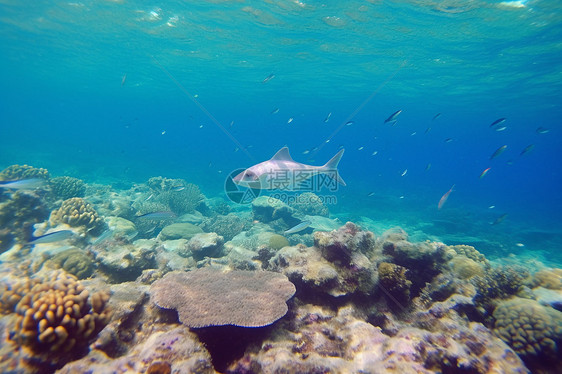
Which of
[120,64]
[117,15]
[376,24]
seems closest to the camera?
[376,24]

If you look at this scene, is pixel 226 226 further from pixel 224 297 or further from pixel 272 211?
pixel 224 297

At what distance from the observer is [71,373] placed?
2303 millimetres

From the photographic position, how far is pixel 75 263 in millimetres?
5473

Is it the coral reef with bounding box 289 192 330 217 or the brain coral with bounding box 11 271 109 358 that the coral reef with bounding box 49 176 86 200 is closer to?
the brain coral with bounding box 11 271 109 358

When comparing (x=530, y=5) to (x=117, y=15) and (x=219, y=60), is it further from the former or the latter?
(x=117, y=15)

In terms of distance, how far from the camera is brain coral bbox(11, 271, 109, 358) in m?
2.44

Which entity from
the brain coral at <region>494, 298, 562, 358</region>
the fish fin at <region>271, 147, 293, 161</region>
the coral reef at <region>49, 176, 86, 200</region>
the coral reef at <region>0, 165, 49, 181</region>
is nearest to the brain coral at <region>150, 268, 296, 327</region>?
the brain coral at <region>494, 298, 562, 358</region>

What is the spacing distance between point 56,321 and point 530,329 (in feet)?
20.0

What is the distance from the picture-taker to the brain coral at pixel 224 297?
10.2 feet

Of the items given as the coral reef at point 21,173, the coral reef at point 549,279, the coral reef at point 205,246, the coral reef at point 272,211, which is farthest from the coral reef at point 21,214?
the coral reef at point 549,279

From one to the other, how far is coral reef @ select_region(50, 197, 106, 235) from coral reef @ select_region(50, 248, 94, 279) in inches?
84.5

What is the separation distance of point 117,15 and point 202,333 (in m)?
29.5

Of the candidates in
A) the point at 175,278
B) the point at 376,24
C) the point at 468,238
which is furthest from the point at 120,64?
the point at 468,238

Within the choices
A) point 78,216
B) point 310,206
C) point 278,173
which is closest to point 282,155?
point 278,173
